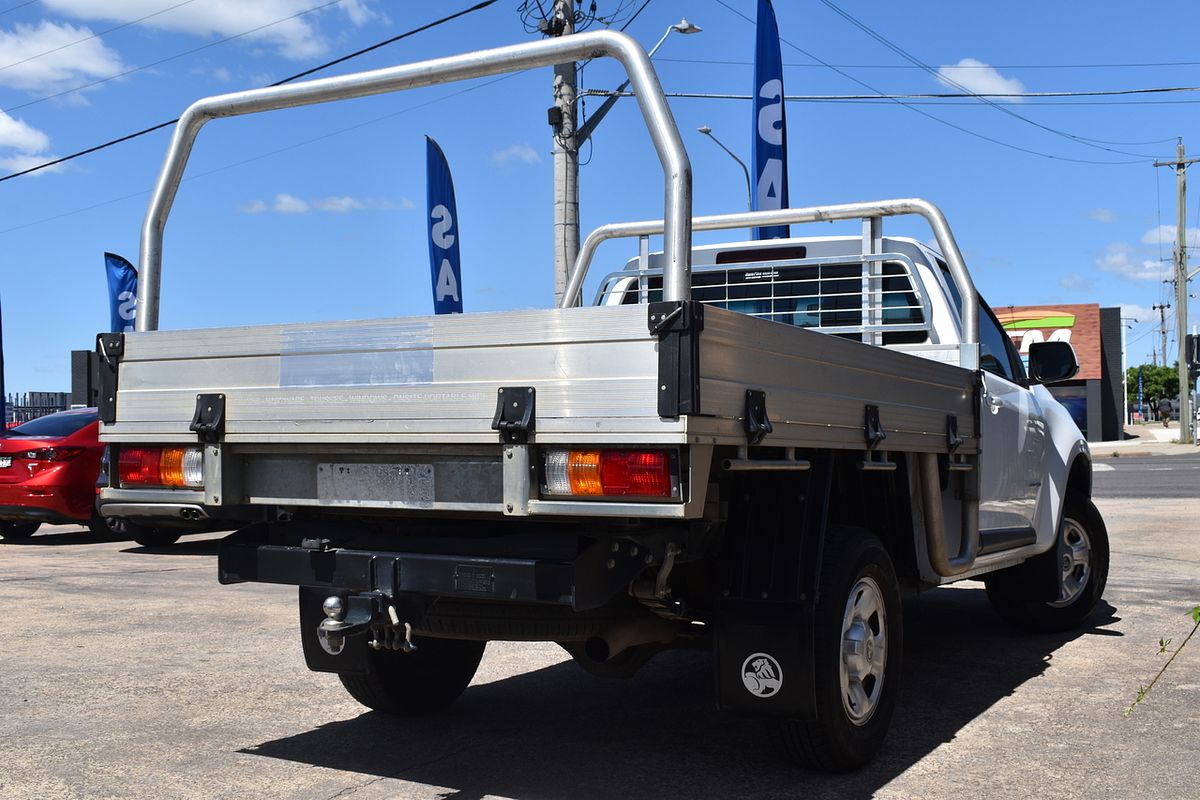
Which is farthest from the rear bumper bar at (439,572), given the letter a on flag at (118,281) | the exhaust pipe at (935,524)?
the letter a on flag at (118,281)

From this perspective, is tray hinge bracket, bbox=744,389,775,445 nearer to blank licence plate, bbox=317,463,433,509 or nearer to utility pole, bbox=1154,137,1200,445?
blank licence plate, bbox=317,463,433,509

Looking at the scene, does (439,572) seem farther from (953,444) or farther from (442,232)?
(442,232)

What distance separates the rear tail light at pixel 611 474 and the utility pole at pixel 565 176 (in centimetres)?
969

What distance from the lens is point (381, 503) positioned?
4246 millimetres

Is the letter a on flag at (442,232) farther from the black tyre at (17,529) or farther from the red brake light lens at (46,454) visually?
the black tyre at (17,529)

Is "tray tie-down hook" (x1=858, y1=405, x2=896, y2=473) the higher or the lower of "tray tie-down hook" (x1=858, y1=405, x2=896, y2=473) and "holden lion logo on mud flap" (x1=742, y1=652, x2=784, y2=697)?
the higher

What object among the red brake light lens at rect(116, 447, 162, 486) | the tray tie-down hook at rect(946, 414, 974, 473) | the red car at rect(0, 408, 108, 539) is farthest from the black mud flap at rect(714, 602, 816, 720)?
the red car at rect(0, 408, 108, 539)

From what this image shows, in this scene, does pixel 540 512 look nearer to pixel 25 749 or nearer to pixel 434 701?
pixel 434 701

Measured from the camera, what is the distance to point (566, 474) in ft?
12.5

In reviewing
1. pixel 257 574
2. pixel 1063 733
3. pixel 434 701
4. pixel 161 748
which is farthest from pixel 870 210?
pixel 161 748

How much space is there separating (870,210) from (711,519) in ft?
10.4

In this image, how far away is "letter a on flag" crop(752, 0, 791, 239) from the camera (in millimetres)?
16750

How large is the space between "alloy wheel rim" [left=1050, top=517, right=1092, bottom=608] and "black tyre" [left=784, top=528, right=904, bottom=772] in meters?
3.09

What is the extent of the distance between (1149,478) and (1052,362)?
1838 centimetres
